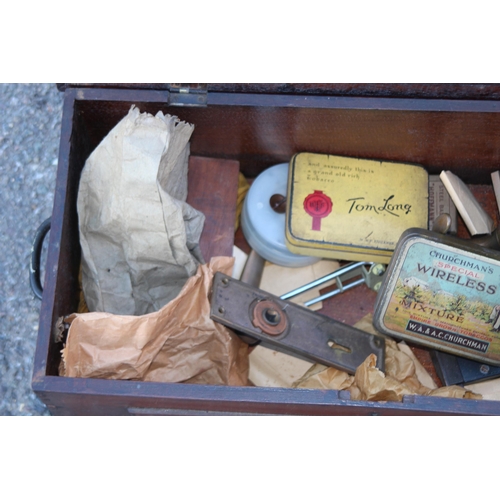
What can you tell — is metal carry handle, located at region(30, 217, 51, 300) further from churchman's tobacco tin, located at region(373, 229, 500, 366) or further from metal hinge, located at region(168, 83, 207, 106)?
churchman's tobacco tin, located at region(373, 229, 500, 366)

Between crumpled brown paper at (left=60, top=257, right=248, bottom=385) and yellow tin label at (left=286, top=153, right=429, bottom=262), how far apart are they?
0.13 meters

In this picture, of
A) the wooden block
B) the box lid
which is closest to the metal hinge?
the box lid

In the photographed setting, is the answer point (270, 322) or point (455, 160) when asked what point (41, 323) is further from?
point (455, 160)

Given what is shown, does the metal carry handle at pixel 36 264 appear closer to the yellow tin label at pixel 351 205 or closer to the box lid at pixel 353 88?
the box lid at pixel 353 88

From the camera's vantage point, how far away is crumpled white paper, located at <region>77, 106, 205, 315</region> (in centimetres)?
85

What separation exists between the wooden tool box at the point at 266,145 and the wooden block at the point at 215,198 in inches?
0.8

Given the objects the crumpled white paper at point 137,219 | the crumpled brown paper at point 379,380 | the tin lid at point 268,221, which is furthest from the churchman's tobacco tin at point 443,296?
the crumpled white paper at point 137,219

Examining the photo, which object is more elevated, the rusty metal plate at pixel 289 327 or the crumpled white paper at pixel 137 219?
the crumpled white paper at pixel 137 219

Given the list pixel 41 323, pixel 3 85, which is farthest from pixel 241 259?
pixel 3 85

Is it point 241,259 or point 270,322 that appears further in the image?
point 241,259

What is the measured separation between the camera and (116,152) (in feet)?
2.83

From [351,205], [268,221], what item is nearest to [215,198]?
[268,221]

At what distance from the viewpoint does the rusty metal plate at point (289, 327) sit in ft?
2.90

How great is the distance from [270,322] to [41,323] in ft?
0.93
